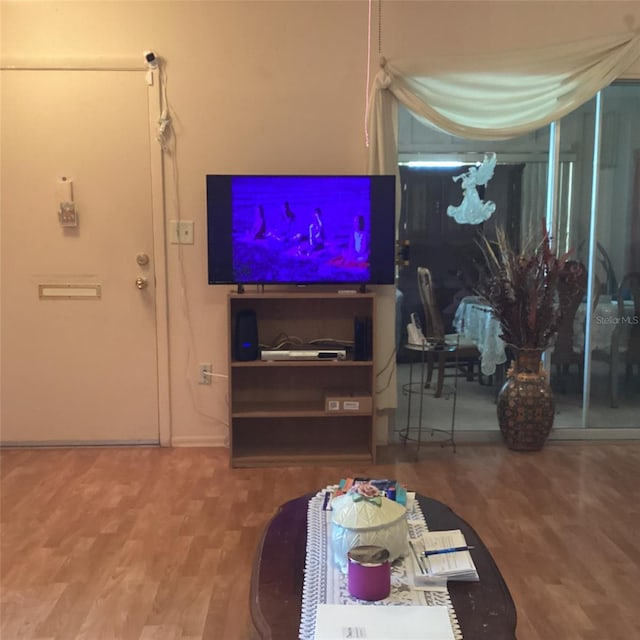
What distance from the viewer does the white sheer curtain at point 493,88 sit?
343 centimetres

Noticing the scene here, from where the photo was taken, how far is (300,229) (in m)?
3.29

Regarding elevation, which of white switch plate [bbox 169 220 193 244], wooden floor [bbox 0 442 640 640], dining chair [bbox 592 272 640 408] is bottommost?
wooden floor [bbox 0 442 640 640]

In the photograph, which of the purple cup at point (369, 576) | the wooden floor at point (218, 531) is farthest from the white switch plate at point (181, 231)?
the purple cup at point (369, 576)

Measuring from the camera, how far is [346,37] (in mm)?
3441

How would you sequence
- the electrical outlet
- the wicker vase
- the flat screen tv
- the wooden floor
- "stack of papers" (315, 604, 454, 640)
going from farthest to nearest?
the electrical outlet
the wicker vase
the flat screen tv
the wooden floor
"stack of papers" (315, 604, 454, 640)

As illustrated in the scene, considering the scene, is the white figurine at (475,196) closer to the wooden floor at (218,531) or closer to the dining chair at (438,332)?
the dining chair at (438,332)

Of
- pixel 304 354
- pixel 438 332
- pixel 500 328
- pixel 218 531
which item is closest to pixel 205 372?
pixel 304 354

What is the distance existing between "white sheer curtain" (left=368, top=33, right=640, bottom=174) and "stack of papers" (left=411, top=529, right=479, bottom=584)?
225 cm

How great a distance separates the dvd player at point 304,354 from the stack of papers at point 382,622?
6.46ft

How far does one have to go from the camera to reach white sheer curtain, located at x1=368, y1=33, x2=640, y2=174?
11.2 ft

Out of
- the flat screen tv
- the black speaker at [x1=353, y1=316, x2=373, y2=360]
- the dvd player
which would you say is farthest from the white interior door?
the black speaker at [x1=353, y1=316, x2=373, y2=360]

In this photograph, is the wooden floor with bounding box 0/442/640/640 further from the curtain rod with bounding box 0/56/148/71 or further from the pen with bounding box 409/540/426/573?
the curtain rod with bounding box 0/56/148/71

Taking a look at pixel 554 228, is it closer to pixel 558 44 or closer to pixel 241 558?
pixel 558 44

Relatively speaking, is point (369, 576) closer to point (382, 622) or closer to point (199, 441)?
point (382, 622)
